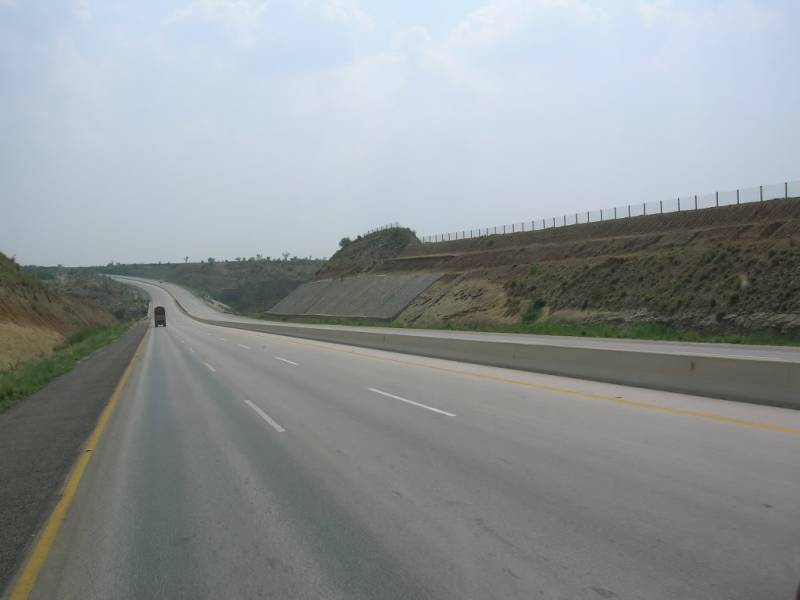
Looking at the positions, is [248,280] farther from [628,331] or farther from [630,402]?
[630,402]

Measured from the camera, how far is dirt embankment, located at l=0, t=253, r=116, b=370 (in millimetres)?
36719

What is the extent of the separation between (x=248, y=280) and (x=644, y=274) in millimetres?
134685

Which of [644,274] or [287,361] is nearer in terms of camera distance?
[287,361]

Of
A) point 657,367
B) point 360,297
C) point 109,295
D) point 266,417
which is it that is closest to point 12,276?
point 360,297

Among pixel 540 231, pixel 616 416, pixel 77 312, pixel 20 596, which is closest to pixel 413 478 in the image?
pixel 20 596

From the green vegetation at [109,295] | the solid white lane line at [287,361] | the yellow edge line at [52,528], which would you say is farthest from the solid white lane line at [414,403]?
the green vegetation at [109,295]

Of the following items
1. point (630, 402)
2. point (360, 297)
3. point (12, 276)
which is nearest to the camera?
point (630, 402)

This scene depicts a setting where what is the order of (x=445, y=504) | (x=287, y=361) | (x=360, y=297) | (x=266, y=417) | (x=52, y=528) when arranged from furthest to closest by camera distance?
(x=360, y=297) → (x=287, y=361) → (x=266, y=417) → (x=445, y=504) → (x=52, y=528)

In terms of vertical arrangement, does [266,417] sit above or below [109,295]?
below

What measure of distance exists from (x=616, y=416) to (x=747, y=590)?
639cm

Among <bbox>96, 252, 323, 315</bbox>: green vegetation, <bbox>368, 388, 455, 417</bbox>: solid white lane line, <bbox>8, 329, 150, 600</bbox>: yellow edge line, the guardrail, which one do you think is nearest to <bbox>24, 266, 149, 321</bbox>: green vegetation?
<bbox>96, 252, 323, 315</bbox>: green vegetation

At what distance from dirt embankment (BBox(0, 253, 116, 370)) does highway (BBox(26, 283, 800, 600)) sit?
80.0 feet

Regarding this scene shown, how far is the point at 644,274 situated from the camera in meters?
44.0

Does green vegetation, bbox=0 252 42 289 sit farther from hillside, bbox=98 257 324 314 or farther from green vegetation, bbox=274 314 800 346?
hillside, bbox=98 257 324 314
